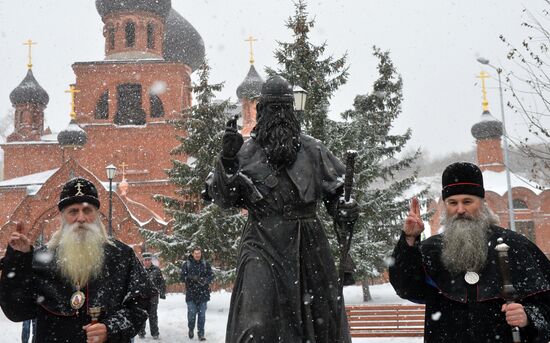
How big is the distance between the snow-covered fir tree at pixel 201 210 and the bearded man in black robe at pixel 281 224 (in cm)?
1803

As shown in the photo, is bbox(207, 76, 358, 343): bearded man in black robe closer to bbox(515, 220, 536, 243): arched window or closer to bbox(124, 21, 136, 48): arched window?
bbox(124, 21, 136, 48): arched window

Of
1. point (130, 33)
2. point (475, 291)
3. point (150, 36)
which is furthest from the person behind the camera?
point (150, 36)

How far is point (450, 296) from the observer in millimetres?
3740

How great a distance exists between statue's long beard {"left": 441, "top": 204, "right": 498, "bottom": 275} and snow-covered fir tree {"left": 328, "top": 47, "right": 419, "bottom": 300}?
1557 cm

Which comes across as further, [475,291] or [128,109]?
[128,109]

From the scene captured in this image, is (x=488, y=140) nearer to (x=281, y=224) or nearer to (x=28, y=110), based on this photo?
(x=28, y=110)

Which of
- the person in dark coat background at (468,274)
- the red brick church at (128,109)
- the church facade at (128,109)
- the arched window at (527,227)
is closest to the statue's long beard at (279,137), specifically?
the person in dark coat background at (468,274)

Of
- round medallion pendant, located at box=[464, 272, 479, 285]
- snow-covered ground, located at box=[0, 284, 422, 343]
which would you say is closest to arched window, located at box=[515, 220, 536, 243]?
snow-covered ground, located at box=[0, 284, 422, 343]

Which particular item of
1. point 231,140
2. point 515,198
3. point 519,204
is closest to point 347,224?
point 231,140

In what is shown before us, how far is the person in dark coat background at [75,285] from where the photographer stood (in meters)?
3.88

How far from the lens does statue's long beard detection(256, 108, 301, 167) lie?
495 cm

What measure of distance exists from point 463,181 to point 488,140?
154 ft

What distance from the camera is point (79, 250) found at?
404cm

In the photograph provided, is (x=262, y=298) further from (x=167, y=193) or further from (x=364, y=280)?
(x=167, y=193)
